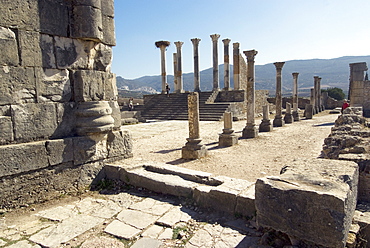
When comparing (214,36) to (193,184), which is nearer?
(193,184)

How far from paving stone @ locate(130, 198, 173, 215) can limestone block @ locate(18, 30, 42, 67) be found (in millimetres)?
2666

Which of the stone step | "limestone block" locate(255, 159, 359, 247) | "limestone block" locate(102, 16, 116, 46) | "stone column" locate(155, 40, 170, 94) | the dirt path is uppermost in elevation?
"stone column" locate(155, 40, 170, 94)

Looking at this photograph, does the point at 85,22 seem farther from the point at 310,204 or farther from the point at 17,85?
the point at 310,204

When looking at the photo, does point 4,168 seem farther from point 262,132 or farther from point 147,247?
point 262,132

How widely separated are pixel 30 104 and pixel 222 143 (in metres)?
6.72

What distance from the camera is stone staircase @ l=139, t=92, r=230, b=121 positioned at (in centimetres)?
2036

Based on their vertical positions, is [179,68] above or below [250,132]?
above

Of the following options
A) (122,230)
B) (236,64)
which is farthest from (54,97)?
(236,64)

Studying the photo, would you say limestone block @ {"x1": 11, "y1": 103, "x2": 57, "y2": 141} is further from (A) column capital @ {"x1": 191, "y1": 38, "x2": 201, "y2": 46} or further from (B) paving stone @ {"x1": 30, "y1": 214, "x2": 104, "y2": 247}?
(A) column capital @ {"x1": 191, "y1": 38, "x2": 201, "y2": 46}

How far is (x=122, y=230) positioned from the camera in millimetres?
3100

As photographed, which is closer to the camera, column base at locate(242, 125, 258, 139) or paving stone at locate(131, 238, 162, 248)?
paving stone at locate(131, 238, 162, 248)

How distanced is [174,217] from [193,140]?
171 inches

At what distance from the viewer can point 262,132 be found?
13023 millimetres

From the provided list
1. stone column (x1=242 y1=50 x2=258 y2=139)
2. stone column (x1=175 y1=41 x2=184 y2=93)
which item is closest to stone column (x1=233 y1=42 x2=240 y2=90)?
stone column (x1=175 y1=41 x2=184 y2=93)
